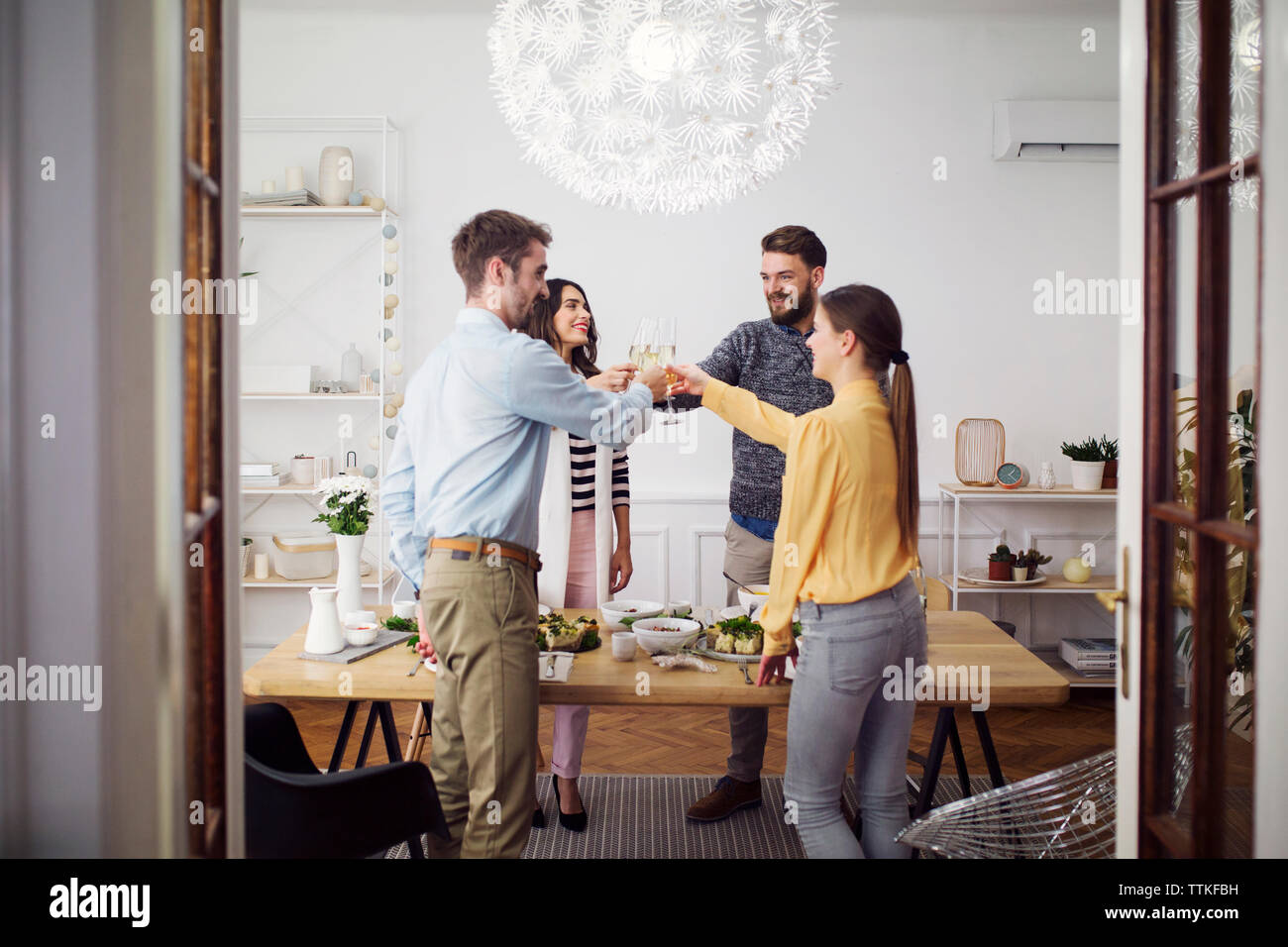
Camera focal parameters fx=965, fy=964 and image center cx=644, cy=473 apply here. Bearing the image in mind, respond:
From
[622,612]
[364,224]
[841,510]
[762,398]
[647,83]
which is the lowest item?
[622,612]

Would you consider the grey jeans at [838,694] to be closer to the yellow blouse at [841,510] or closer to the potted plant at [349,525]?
the yellow blouse at [841,510]

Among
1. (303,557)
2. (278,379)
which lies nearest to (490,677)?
(303,557)

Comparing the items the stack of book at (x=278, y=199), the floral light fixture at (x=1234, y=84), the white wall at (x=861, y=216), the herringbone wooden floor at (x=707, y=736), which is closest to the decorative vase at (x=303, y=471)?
the white wall at (x=861, y=216)

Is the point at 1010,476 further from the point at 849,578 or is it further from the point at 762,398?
the point at 849,578

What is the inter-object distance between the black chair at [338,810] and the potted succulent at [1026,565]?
3.18 metres

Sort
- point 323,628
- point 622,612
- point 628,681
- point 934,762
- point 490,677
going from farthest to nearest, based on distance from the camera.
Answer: point 934,762, point 622,612, point 323,628, point 628,681, point 490,677

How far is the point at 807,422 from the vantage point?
1.99 meters

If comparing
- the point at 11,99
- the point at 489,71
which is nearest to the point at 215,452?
the point at 11,99

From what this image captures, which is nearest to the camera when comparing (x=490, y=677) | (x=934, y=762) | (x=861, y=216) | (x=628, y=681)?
(x=490, y=677)

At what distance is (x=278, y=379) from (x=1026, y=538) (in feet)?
12.2

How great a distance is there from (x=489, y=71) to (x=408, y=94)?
16.3 inches

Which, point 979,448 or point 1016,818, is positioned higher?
point 979,448

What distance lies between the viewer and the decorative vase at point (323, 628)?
2.46 m

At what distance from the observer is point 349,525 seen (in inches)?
110
